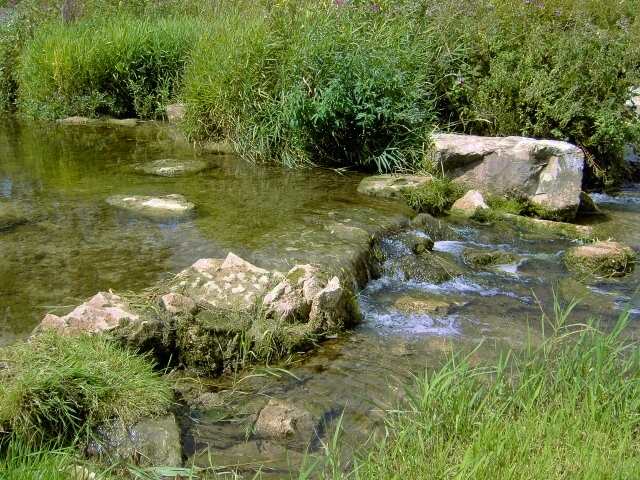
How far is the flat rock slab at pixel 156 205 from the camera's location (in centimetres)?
720

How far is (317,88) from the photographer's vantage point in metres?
9.00

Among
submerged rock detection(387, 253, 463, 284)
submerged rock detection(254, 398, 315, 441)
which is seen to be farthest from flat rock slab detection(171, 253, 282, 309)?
submerged rock detection(387, 253, 463, 284)

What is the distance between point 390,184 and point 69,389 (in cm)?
525

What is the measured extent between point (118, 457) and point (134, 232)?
3.47 meters

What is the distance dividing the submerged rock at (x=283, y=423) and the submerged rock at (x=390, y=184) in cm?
444

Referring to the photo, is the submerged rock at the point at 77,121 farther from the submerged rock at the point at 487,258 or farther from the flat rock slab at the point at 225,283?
the flat rock slab at the point at 225,283

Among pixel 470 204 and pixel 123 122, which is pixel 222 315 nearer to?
pixel 470 204

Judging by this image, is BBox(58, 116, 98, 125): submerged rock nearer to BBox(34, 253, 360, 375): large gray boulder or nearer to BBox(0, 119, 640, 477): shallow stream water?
BBox(0, 119, 640, 477): shallow stream water

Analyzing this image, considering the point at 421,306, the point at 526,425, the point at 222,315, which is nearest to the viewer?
the point at 526,425

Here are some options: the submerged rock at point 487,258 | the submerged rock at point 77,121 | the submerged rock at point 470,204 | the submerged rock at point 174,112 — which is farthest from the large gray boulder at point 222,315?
the submerged rock at point 77,121

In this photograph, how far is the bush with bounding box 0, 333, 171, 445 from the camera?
10.9ft

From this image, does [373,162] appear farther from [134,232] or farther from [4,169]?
[4,169]

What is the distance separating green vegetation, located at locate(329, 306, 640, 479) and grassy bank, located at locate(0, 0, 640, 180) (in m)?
5.26

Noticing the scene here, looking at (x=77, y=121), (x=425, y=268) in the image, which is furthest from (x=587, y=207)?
(x=77, y=121)
